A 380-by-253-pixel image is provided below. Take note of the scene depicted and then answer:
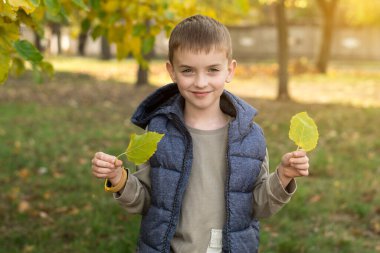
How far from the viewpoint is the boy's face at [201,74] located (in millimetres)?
2262

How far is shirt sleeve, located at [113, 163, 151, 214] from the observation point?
2.35 m

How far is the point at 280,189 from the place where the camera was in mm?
2293

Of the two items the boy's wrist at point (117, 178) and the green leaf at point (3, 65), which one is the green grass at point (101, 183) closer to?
the boy's wrist at point (117, 178)

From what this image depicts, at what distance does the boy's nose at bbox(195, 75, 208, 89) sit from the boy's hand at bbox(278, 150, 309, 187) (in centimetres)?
41

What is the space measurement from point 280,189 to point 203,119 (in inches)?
16.9

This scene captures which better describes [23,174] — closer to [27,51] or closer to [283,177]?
[27,51]

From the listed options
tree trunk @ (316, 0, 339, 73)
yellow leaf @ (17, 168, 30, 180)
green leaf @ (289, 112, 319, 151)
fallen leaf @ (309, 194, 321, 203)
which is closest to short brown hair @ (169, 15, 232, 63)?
green leaf @ (289, 112, 319, 151)

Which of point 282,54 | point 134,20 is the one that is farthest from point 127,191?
point 282,54

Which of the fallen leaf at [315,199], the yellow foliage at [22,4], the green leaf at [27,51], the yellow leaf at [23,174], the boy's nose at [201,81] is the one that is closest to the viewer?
the yellow foliage at [22,4]

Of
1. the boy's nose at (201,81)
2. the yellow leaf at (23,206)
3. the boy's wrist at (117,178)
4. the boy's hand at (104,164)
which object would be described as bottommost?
the yellow leaf at (23,206)

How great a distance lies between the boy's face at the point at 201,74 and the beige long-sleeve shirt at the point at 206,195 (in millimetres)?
151

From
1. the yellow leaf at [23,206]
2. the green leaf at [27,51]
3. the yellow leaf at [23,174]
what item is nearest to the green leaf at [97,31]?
the green leaf at [27,51]

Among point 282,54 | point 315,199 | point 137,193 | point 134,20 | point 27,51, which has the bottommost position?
point 315,199

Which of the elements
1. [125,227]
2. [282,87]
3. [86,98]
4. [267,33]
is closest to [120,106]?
[86,98]
